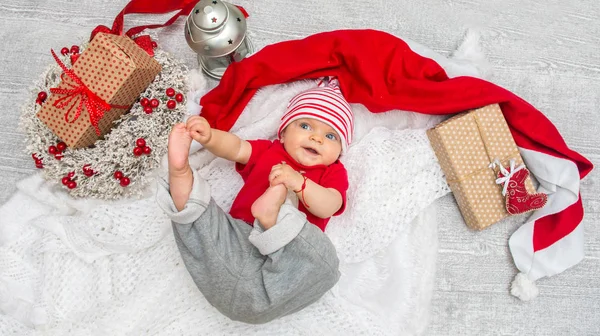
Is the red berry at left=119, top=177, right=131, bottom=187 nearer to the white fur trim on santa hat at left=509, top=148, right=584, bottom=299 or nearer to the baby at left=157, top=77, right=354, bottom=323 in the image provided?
the baby at left=157, top=77, right=354, bottom=323

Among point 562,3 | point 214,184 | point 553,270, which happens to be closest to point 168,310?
point 214,184

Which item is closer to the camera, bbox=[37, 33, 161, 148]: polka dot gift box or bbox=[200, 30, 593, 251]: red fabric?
bbox=[37, 33, 161, 148]: polka dot gift box

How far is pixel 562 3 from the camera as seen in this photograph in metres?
1.51

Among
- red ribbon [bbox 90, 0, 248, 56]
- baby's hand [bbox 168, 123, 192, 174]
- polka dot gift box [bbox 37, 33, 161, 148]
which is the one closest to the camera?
baby's hand [bbox 168, 123, 192, 174]

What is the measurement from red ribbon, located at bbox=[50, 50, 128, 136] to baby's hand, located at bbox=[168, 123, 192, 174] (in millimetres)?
236

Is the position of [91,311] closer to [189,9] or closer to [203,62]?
[203,62]

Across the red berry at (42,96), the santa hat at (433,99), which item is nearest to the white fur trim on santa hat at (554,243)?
the santa hat at (433,99)

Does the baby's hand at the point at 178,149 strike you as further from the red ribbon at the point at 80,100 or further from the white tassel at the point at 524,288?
the white tassel at the point at 524,288

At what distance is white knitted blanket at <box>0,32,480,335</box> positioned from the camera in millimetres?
1133

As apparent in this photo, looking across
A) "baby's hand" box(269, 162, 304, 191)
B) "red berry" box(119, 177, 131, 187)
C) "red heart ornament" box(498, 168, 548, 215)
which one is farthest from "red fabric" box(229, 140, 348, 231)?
"red heart ornament" box(498, 168, 548, 215)

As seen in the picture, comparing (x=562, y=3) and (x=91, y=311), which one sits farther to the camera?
(x=562, y=3)

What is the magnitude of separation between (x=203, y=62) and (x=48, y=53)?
1.36ft

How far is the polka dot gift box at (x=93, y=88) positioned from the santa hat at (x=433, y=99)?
0.66 feet

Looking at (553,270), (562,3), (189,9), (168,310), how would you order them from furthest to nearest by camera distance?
1. (562,3)
2. (189,9)
3. (553,270)
4. (168,310)
